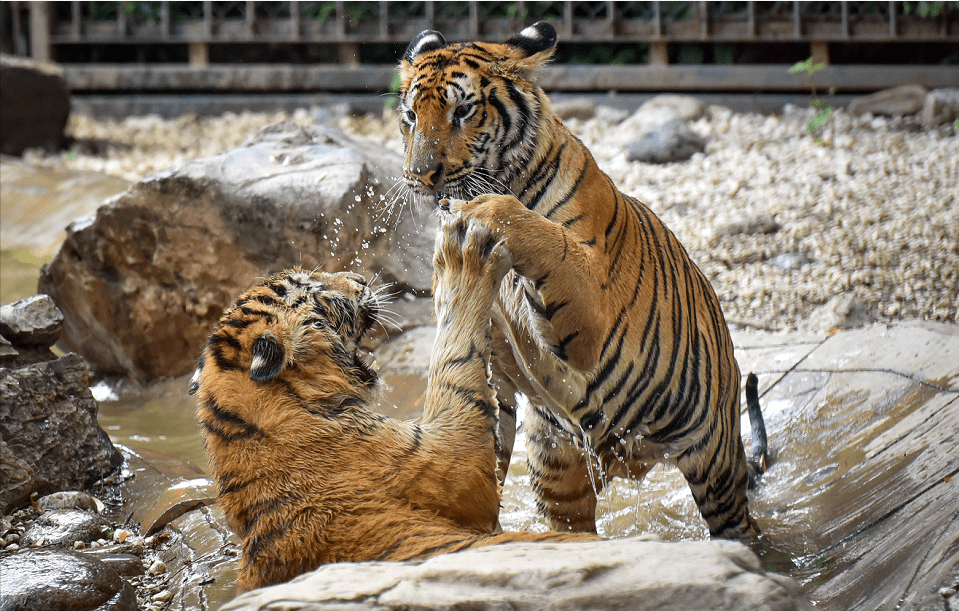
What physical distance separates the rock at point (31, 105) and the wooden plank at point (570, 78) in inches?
14.4

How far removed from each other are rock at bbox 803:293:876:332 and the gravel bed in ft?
0.07

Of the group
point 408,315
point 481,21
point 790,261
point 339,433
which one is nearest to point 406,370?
point 408,315

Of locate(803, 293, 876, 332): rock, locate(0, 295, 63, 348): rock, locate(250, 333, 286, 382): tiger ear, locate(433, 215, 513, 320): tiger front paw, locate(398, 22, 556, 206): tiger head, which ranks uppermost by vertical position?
locate(398, 22, 556, 206): tiger head

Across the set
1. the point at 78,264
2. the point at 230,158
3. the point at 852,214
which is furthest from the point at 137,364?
the point at 852,214

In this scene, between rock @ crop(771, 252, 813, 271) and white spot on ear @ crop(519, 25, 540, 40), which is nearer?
white spot on ear @ crop(519, 25, 540, 40)

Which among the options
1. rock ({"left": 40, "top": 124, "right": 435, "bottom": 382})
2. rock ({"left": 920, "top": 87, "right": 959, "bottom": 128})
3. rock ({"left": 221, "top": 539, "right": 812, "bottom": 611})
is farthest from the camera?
rock ({"left": 920, "top": 87, "right": 959, "bottom": 128})

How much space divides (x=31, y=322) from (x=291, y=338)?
211 cm

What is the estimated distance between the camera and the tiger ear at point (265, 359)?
2279 mm

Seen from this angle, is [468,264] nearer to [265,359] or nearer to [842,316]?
[265,359]

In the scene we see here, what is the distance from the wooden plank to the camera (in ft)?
30.7

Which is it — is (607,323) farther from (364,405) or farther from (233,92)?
(233,92)

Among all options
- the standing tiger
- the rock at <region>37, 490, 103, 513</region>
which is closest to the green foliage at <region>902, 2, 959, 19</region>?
the standing tiger

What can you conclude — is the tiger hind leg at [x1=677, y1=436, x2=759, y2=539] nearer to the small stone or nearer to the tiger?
the tiger

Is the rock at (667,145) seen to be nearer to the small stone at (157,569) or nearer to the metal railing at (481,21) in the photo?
the metal railing at (481,21)
